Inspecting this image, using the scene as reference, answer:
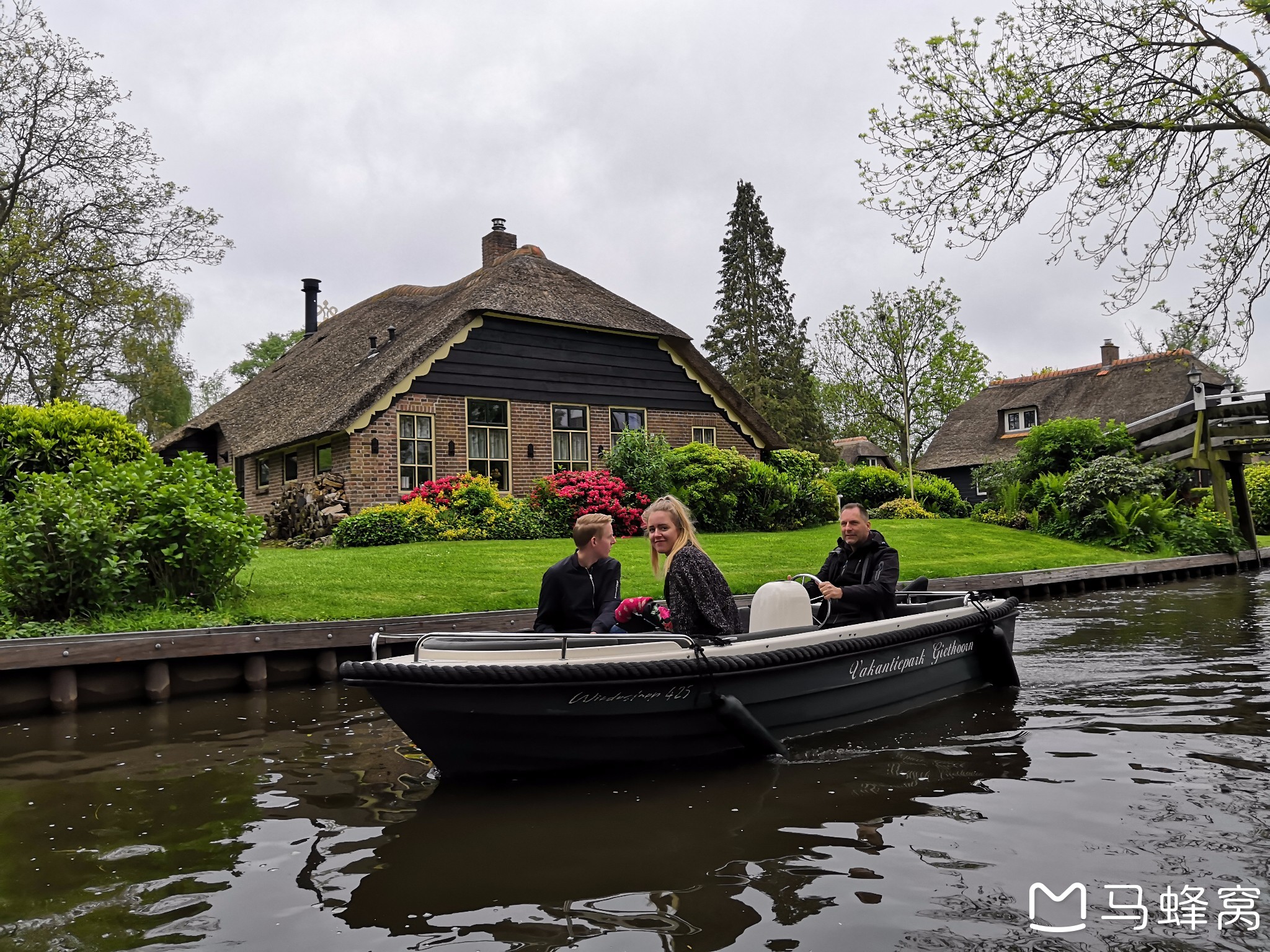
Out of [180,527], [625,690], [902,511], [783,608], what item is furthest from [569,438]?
[625,690]

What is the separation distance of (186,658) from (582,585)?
4283 mm

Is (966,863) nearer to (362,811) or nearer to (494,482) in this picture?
(362,811)

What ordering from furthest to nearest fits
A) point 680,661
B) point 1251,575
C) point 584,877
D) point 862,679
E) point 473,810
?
point 1251,575 < point 862,679 < point 680,661 < point 473,810 < point 584,877

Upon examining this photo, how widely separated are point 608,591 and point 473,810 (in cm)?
220

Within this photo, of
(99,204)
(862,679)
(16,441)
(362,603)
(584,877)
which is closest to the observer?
(584,877)

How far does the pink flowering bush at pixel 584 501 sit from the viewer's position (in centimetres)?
1886

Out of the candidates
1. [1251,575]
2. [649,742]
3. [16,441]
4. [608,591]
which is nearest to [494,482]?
[16,441]

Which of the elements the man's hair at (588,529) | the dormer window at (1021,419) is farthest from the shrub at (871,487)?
the man's hair at (588,529)

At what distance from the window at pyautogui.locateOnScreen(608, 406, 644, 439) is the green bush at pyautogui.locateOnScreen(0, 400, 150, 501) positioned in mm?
10782

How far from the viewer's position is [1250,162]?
1096 cm

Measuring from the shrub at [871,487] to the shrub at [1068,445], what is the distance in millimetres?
3267

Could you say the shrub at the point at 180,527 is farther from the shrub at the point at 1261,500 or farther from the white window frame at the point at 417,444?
the shrub at the point at 1261,500

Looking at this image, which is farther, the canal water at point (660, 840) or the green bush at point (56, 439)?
the green bush at point (56, 439)

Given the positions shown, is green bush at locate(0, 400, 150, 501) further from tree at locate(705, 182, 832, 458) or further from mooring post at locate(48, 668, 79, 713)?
tree at locate(705, 182, 832, 458)
